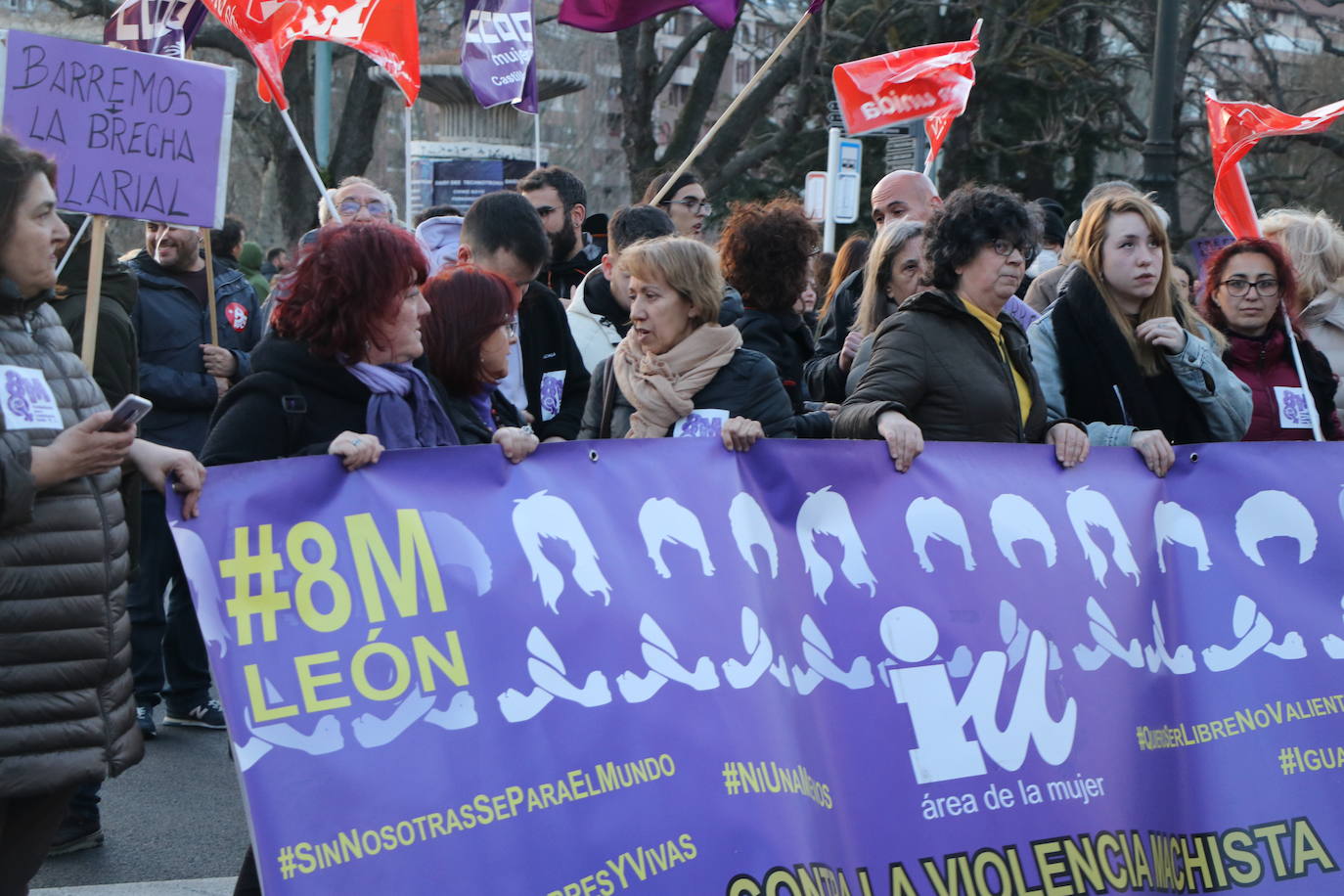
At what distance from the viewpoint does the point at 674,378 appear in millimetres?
4289

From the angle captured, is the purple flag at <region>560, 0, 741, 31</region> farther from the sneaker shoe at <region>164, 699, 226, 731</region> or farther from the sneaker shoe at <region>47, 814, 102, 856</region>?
the sneaker shoe at <region>47, 814, 102, 856</region>

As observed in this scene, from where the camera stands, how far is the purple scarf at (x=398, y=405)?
3.55 m

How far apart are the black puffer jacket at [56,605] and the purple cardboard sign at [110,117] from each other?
2.11 ft

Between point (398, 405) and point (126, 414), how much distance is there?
0.69m

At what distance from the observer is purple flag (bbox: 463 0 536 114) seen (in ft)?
27.7

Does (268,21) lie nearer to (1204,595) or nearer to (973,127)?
(1204,595)

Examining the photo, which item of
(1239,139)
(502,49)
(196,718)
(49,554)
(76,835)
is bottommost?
(196,718)

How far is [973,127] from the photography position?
23312mm

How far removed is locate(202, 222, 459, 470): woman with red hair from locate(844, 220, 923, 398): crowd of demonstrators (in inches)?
99.6

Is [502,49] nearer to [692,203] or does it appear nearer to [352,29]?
[352,29]

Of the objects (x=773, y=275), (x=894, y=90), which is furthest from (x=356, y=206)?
(x=894, y=90)

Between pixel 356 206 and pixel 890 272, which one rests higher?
pixel 356 206

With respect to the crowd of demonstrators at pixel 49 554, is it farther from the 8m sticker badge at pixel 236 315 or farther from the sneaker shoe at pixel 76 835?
the 8m sticker badge at pixel 236 315

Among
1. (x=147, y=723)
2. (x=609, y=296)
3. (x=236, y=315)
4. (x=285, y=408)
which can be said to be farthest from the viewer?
(x=236, y=315)
